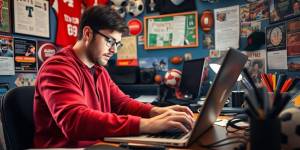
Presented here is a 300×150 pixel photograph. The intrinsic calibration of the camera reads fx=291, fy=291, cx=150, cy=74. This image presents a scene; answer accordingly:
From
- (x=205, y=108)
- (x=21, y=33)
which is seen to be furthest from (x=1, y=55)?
(x=205, y=108)

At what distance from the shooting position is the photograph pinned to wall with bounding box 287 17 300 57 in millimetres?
1768

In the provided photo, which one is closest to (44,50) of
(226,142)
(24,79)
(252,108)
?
(24,79)

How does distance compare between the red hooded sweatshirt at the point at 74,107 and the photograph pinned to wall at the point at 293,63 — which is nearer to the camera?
the red hooded sweatshirt at the point at 74,107

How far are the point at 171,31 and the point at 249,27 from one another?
0.66m

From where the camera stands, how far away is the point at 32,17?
6.86 feet

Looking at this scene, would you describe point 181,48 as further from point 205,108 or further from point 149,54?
point 205,108

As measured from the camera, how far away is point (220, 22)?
7.60 feet

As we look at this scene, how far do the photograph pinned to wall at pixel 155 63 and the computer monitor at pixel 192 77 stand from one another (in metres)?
0.27

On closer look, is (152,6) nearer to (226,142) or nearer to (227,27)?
(227,27)

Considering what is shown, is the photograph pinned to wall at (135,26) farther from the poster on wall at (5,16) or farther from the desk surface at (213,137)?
the desk surface at (213,137)

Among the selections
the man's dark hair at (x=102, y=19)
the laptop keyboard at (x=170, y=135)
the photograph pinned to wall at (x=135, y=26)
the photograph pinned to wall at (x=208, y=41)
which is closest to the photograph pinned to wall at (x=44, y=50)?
the photograph pinned to wall at (x=135, y=26)

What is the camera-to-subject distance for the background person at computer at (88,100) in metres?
0.85

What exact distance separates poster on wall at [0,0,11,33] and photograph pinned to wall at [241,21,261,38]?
1.66 m

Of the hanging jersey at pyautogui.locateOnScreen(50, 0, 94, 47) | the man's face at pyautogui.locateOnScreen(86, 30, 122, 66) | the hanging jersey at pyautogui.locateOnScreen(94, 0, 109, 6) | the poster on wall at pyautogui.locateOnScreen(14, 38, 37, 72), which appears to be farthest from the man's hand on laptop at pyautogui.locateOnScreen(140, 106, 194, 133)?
the hanging jersey at pyautogui.locateOnScreen(94, 0, 109, 6)
